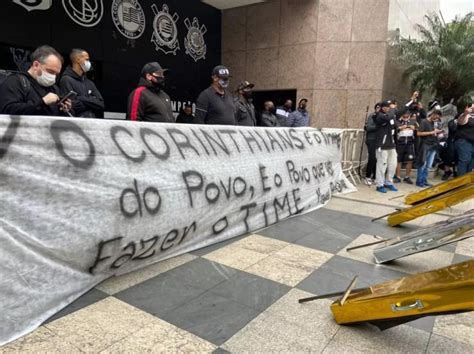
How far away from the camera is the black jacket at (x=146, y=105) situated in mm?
3992

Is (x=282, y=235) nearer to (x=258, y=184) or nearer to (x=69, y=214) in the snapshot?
(x=258, y=184)

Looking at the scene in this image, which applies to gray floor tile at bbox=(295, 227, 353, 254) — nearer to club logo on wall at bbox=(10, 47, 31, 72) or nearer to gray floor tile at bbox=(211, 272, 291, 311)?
gray floor tile at bbox=(211, 272, 291, 311)

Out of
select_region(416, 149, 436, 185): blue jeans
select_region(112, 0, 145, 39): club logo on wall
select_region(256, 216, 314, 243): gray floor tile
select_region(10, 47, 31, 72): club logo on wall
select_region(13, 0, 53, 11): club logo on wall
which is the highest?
select_region(112, 0, 145, 39): club logo on wall

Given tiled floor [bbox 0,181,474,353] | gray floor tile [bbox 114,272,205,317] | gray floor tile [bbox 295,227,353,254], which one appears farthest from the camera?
gray floor tile [bbox 295,227,353,254]

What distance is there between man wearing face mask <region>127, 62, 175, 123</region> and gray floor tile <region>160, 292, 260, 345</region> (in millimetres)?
2245

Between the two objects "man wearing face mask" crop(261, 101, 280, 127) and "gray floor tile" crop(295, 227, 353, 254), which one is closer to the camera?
"gray floor tile" crop(295, 227, 353, 254)

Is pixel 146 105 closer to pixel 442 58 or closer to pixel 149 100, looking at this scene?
pixel 149 100

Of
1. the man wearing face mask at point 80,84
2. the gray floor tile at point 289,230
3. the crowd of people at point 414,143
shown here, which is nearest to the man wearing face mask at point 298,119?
the crowd of people at point 414,143

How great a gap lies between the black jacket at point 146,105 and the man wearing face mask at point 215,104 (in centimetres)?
85

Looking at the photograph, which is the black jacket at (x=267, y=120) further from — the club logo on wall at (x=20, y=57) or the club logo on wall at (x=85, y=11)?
the club logo on wall at (x=20, y=57)

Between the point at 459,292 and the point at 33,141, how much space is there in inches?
103

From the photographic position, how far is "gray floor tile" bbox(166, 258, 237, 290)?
286cm

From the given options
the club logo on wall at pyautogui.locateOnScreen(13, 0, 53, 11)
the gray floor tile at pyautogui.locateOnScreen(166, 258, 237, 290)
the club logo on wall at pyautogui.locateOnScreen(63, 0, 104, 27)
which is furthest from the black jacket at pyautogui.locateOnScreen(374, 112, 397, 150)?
the club logo on wall at pyautogui.locateOnScreen(13, 0, 53, 11)

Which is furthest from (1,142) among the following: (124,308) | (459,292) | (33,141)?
(459,292)
